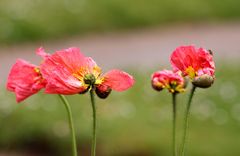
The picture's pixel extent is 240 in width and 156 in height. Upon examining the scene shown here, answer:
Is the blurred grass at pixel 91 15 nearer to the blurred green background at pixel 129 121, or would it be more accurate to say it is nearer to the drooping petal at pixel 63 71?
the blurred green background at pixel 129 121

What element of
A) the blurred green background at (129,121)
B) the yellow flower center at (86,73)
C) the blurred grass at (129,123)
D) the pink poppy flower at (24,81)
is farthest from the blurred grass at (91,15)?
the yellow flower center at (86,73)

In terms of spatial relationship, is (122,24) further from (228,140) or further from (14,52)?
(228,140)

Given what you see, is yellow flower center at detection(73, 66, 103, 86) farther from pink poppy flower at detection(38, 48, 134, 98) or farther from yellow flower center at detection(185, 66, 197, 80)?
yellow flower center at detection(185, 66, 197, 80)

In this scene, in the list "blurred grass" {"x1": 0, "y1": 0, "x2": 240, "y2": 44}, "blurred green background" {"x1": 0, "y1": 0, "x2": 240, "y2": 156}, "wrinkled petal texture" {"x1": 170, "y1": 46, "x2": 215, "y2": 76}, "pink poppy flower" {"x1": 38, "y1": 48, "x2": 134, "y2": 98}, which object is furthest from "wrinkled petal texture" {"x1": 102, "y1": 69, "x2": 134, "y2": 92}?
"blurred grass" {"x1": 0, "y1": 0, "x2": 240, "y2": 44}

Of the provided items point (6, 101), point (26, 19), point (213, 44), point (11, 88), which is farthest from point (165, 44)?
point (11, 88)

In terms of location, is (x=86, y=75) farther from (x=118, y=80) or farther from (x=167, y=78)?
(x=167, y=78)

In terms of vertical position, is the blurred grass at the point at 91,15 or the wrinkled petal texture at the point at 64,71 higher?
the blurred grass at the point at 91,15

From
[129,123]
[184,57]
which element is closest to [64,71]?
[184,57]
